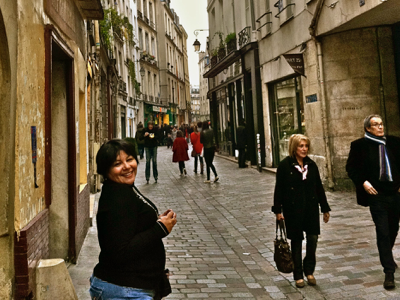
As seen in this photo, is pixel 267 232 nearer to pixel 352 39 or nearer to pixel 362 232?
pixel 362 232

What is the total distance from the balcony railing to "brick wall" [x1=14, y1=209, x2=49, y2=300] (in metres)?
14.5

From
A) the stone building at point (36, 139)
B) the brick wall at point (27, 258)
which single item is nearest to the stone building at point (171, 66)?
the stone building at point (36, 139)

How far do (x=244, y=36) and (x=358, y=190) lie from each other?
13920 millimetres

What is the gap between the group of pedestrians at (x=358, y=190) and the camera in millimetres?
4961

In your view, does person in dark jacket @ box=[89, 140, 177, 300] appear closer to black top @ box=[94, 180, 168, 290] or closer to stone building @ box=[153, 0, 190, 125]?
black top @ box=[94, 180, 168, 290]

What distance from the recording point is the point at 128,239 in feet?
7.89

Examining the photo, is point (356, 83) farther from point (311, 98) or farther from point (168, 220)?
point (168, 220)

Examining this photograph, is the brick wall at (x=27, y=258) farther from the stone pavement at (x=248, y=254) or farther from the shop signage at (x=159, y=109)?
the shop signage at (x=159, y=109)

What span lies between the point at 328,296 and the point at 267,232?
292 centimetres

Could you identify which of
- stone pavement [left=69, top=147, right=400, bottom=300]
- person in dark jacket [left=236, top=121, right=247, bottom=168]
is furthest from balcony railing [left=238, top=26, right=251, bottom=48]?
stone pavement [left=69, top=147, right=400, bottom=300]

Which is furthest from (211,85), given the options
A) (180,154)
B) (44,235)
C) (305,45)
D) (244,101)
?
(44,235)

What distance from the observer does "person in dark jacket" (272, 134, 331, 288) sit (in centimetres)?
504

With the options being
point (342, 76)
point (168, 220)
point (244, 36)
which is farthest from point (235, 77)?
point (168, 220)

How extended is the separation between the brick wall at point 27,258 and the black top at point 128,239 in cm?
154
